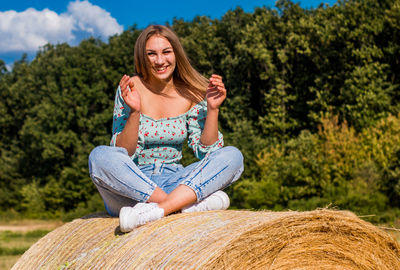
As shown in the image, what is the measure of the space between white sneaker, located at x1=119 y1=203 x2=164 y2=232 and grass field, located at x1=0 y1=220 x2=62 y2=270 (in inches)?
199

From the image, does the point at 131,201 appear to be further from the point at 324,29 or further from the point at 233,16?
the point at 233,16

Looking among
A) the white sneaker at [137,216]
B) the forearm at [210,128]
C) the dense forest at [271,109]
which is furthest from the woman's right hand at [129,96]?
the dense forest at [271,109]

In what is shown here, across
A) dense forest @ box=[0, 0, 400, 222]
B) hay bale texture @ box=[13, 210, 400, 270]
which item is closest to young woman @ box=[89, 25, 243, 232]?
hay bale texture @ box=[13, 210, 400, 270]

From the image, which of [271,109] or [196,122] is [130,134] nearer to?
[196,122]

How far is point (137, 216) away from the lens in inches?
127

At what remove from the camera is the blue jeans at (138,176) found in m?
3.45

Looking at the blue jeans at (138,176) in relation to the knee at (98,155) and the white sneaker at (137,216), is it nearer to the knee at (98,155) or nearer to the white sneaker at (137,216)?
the knee at (98,155)

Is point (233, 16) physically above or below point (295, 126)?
above

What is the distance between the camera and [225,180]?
3.65 metres

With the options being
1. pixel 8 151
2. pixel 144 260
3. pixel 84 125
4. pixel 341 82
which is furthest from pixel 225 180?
pixel 8 151

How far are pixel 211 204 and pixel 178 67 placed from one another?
147 centimetres

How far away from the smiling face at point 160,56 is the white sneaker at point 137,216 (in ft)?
4.73

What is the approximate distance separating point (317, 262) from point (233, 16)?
2416 centimetres

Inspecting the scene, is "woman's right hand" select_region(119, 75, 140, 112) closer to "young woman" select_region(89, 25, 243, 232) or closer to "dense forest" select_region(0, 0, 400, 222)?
"young woman" select_region(89, 25, 243, 232)
